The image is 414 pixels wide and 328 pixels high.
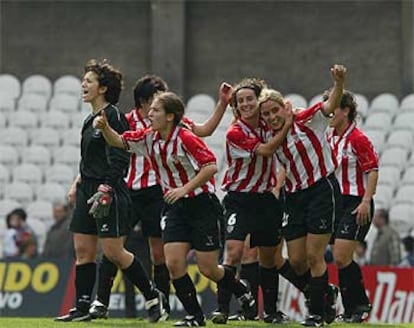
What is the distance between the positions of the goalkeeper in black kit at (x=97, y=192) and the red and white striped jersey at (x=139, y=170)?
1.09 meters

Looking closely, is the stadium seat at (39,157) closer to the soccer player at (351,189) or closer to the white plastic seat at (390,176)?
the white plastic seat at (390,176)

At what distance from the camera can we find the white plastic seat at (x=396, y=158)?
900 inches

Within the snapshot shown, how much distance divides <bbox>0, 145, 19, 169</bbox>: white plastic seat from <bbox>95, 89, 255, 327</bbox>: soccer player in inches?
499

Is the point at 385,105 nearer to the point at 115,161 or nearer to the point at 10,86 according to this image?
the point at 10,86

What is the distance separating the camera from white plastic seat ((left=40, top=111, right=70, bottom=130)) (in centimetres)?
2480

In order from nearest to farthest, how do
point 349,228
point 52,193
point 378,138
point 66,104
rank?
point 349,228 < point 52,193 < point 378,138 < point 66,104

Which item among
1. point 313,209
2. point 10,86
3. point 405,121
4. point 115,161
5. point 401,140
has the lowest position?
point 313,209

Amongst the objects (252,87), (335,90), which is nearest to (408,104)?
(252,87)

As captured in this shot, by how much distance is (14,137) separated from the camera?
80.4 ft

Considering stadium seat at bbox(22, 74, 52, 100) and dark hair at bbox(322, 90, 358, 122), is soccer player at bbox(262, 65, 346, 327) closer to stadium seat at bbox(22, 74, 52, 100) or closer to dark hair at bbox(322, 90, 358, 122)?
dark hair at bbox(322, 90, 358, 122)

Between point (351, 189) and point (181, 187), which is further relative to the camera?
point (351, 189)

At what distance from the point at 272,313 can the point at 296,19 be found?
15.4 metres

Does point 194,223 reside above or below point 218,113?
below

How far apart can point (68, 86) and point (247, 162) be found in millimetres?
13863
